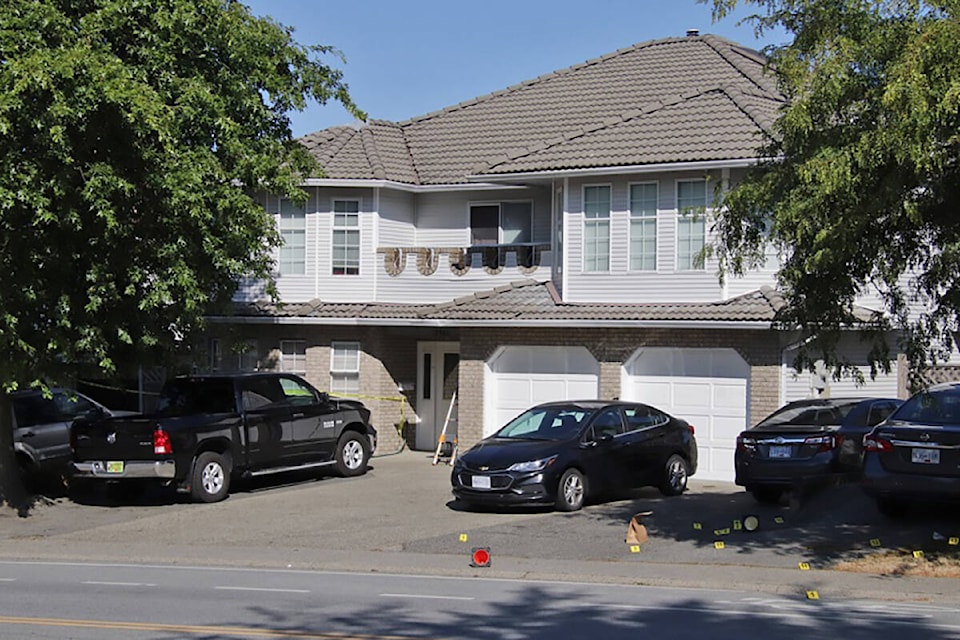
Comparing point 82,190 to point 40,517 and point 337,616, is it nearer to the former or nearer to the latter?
point 40,517

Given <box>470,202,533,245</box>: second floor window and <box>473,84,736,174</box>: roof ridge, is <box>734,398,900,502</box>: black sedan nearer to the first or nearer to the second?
<box>473,84,736,174</box>: roof ridge

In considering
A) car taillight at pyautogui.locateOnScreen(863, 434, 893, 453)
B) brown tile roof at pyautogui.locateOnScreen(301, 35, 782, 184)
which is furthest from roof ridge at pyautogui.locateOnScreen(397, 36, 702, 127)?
car taillight at pyautogui.locateOnScreen(863, 434, 893, 453)

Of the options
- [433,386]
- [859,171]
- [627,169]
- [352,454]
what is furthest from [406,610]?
[433,386]

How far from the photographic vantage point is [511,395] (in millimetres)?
23219

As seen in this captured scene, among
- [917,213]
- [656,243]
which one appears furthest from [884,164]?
[656,243]

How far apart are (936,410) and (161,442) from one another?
10840 millimetres

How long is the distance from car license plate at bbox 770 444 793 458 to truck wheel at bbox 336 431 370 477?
7913mm

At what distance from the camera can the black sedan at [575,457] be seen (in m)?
16.8

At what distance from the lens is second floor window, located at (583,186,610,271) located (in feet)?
73.6

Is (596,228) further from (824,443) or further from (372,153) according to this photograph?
(824,443)

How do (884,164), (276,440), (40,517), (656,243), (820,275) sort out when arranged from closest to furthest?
1. (884,164)
2. (820,275)
3. (40,517)
4. (276,440)
5. (656,243)

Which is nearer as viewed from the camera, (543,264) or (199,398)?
(199,398)

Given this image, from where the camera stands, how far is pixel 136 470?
1812 cm

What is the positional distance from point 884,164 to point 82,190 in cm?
968
